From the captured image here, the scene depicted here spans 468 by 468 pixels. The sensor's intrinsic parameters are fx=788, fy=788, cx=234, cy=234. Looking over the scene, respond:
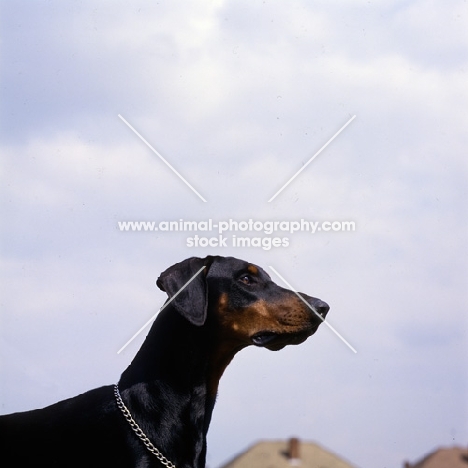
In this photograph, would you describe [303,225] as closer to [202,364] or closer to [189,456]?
[202,364]

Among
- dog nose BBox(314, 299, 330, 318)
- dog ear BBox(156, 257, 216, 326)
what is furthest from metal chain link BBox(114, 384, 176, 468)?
dog nose BBox(314, 299, 330, 318)

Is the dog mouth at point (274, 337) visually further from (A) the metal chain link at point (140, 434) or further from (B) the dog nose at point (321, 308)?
(A) the metal chain link at point (140, 434)

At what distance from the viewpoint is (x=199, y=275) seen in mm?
4703

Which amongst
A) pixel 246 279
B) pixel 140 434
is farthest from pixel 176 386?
pixel 246 279

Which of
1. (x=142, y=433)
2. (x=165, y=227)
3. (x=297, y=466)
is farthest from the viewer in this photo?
(x=297, y=466)

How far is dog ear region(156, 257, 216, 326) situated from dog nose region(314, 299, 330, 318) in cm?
65

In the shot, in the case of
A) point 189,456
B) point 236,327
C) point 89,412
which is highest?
point 236,327

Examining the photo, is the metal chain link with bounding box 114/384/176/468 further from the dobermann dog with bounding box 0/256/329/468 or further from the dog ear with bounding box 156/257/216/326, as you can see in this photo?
the dog ear with bounding box 156/257/216/326

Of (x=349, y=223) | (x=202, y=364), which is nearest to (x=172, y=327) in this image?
(x=202, y=364)

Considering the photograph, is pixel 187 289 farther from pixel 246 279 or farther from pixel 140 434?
pixel 140 434

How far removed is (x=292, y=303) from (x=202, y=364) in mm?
632

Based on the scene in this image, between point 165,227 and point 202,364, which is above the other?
point 165,227

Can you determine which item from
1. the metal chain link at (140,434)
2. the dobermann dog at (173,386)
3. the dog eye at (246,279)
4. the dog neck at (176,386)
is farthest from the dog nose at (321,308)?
the metal chain link at (140,434)

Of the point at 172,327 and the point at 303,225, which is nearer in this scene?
the point at 172,327
